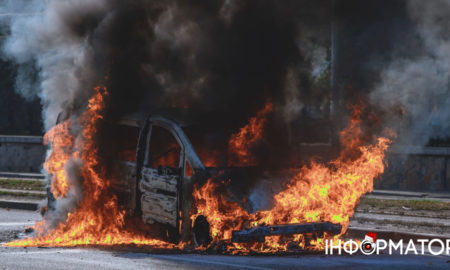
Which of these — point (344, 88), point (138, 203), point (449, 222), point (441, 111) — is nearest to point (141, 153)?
point (138, 203)

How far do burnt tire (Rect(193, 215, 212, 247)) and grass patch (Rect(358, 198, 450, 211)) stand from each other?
20.0 ft

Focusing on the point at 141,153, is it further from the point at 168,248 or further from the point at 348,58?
the point at 348,58

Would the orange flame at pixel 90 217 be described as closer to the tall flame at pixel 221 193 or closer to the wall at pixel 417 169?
the tall flame at pixel 221 193

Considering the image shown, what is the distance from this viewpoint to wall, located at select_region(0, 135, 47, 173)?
2297 centimetres

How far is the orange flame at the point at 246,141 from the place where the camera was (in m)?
8.40

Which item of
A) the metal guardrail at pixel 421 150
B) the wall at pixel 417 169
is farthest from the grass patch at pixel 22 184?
the metal guardrail at pixel 421 150

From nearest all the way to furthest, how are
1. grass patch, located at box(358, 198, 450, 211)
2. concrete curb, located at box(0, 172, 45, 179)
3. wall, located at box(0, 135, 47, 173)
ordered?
grass patch, located at box(358, 198, 450, 211), concrete curb, located at box(0, 172, 45, 179), wall, located at box(0, 135, 47, 173)

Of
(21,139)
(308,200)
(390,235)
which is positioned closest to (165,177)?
(308,200)

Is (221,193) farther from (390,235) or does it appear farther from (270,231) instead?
(390,235)

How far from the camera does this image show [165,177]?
27.0 ft

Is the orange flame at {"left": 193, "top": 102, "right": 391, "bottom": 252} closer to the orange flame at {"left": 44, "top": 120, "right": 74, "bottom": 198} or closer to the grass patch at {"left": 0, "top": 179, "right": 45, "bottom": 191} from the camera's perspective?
the orange flame at {"left": 44, "top": 120, "right": 74, "bottom": 198}

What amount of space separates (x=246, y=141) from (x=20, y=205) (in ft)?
23.2

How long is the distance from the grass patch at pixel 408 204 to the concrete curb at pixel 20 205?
6.46 metres

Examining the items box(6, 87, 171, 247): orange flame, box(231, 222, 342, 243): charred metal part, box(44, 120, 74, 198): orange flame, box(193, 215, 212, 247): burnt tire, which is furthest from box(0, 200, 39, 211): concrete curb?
box(231, 222, 342, 243): charred metal part
